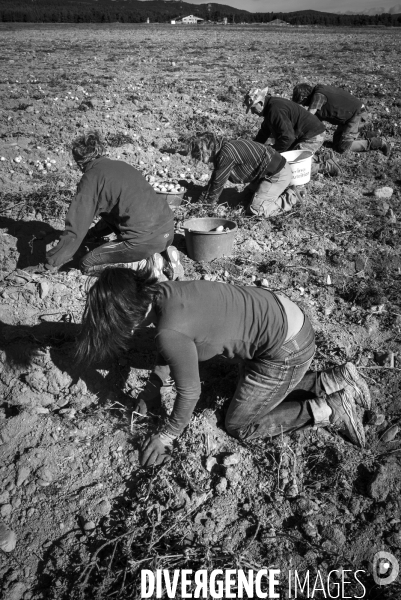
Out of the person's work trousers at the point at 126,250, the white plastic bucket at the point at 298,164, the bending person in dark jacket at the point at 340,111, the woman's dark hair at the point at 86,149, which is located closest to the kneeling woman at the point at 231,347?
the person's work trousers at the point at 126,250

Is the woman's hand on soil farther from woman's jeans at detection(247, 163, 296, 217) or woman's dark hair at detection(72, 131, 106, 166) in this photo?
woman's jeans at detection(247, 163, 296, 217)

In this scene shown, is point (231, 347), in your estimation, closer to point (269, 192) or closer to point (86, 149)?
point (86, 149)

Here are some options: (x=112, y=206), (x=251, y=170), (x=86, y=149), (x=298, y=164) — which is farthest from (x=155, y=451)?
(x=298, y=164)

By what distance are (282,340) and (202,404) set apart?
3.13ft

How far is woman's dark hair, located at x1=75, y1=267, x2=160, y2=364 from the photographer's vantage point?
218cm

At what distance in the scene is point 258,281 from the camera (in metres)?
4.50

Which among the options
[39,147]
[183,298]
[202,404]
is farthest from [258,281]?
[39,147]

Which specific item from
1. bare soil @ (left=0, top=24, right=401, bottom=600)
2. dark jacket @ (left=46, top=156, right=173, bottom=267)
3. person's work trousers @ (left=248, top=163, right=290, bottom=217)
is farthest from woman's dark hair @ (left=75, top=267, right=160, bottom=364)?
person's work trousers @ (left=248, top=163, right=290, bottom=217)

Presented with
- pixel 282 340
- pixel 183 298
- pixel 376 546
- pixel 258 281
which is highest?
pixel 183 298

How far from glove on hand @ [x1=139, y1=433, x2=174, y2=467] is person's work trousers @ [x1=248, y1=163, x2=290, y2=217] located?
3.40 m

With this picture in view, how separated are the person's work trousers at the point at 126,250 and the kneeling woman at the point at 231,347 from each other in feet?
4.33

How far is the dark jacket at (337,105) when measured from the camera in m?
7.39

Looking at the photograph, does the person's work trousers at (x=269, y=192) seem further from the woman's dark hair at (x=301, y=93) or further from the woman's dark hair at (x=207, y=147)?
the woman's dark hair at (x=301, y=93)

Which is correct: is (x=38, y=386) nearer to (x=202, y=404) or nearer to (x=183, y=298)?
(x=202, y=404)
